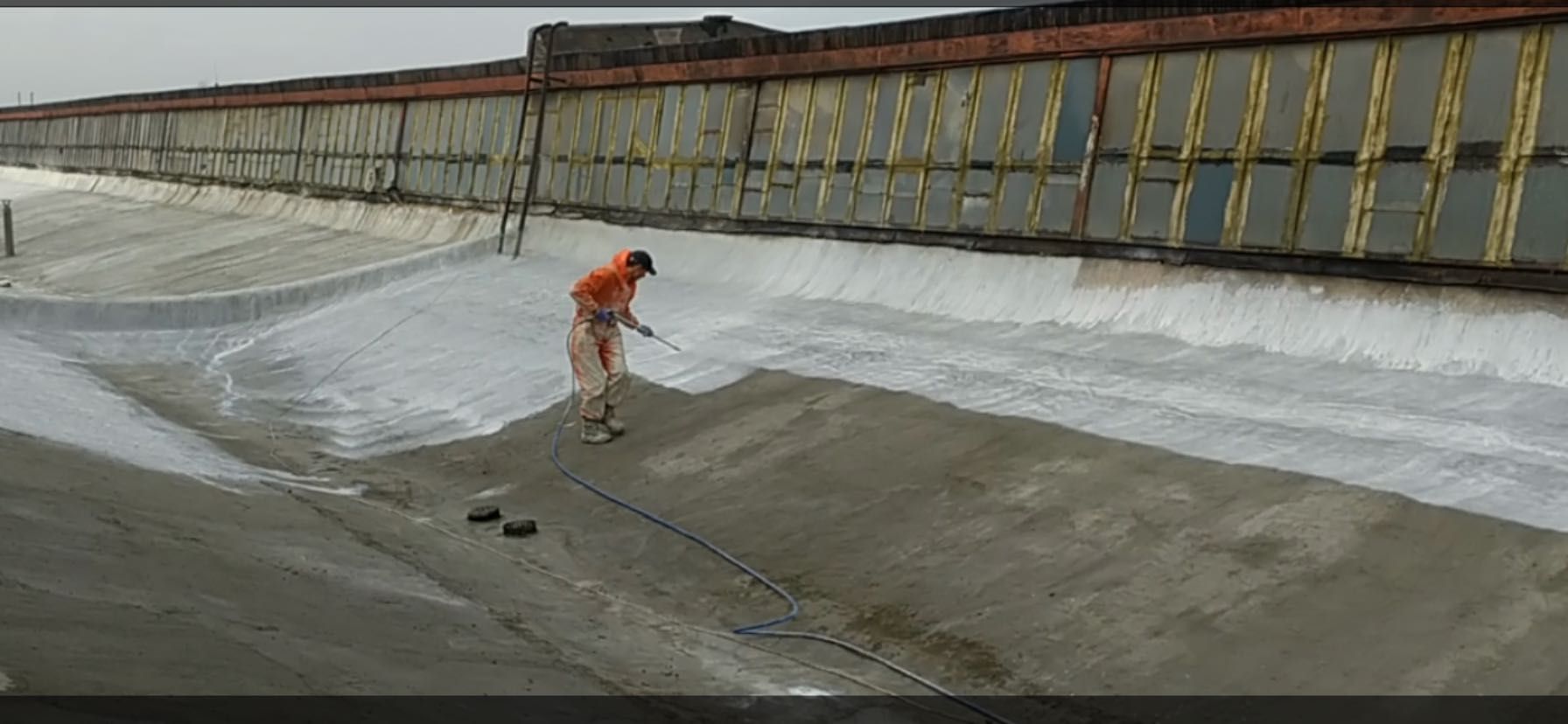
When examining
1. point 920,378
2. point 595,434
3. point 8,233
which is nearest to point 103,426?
point 595,434

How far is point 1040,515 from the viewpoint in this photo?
7.59 meters

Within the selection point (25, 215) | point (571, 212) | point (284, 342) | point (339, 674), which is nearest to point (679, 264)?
point (571, 212)

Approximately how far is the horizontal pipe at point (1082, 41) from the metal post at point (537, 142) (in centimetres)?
38

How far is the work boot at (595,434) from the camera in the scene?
1071 centimetres

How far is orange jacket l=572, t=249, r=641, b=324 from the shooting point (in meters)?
10.7

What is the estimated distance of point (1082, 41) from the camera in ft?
40.7

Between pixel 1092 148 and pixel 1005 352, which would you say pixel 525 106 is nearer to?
pixel 1092 148

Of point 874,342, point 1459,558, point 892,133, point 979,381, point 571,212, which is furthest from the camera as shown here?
point 571,212

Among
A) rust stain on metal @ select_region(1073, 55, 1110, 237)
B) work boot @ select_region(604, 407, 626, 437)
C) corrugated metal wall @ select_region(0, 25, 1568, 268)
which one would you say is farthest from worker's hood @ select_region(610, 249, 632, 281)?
→ rust stain on metal @ select_region(1073, 55, 1110, 237)

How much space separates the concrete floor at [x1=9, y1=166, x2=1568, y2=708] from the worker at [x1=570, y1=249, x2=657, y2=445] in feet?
1.36

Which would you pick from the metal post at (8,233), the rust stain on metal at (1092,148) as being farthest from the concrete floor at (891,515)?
the metal post at (8,233)

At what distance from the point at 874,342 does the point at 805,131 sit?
4.73 m

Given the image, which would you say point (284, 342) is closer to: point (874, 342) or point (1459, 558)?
point (874, 342)

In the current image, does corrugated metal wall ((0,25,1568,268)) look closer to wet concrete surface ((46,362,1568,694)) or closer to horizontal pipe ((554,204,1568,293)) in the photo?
horizontal pipe ((554,204,1568,293))
